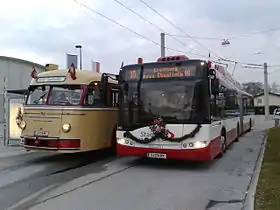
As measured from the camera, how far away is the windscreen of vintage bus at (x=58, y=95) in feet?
37.0

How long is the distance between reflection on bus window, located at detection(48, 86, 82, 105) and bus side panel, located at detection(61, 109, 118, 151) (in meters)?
0.38

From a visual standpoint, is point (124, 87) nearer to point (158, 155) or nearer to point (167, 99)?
point (167, 99)

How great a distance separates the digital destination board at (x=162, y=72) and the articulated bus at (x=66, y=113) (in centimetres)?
144

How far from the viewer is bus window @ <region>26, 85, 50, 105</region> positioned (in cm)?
1155

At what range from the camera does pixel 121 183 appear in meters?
8.73

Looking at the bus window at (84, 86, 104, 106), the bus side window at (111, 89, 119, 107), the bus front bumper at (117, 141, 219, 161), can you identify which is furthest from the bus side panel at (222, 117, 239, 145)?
the bus window at (84, 86, 104, 106)

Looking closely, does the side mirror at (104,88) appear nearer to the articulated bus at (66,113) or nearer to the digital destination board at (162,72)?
the articulated bus at (66,113)

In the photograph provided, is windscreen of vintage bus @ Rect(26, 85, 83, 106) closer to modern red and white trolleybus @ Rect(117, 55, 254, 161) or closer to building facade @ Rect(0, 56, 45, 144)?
modern red and white trolleybus @ Rect(117, 55, 254, 161)

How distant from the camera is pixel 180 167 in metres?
10.9

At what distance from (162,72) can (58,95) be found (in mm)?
3184

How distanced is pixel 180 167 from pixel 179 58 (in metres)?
3.17

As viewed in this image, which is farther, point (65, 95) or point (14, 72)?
point (14, 72)

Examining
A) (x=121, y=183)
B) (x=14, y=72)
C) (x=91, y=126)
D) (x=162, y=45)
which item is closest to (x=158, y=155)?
(x=121, y=183)

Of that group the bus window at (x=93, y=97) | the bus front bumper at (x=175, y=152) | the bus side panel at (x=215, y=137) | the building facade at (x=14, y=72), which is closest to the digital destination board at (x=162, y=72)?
the bus window at (x=93, y=97)
